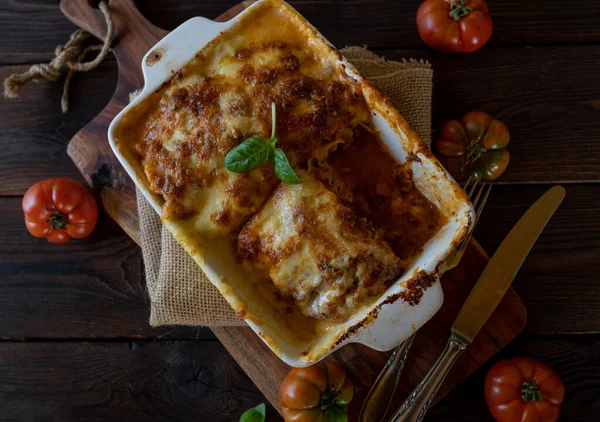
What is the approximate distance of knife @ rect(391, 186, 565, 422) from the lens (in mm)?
2135

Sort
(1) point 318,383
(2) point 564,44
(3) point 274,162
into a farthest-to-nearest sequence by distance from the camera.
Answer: (2) point 564,44 → (1) point 318,383 → (3) point 274,162

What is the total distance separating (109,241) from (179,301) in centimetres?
62

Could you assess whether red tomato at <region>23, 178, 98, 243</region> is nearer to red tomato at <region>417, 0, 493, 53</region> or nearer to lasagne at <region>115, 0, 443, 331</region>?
lasagne at <region>115, 0, 443, 331</region>

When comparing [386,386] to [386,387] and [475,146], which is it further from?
[475,146]

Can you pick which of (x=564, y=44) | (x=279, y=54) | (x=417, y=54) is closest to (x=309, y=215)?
(x=279, y=54)

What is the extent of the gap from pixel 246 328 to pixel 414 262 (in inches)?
33.7

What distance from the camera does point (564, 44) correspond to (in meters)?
2.53

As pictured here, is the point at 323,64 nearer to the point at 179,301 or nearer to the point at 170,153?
the point at 170,153

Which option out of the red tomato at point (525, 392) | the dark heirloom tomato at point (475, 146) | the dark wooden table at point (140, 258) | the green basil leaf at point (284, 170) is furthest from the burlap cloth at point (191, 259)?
the red tomato at point (525, 392)

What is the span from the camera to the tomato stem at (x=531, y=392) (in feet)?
7.30

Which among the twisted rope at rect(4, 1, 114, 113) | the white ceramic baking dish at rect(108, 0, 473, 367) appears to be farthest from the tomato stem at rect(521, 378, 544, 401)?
the twisted rope at rect(4, 1, 114, 113)

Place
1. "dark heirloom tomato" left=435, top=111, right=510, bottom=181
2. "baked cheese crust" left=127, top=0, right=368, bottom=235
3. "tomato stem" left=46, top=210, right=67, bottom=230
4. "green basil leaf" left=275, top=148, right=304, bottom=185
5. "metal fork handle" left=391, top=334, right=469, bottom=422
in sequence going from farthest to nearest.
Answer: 1. "tomato stem" left=46, top=210, right=67, bottom=230
2. "dark heirloom tomato" left=435, top=111, right=510, bottom=181
3. "metal fork handle" left=391, top=334, right=469, bottom=422
4. "baked cheese crust" left=127, top=0, right=368, bottom=235
5. "green basil leaf" left=275, top=148, right=304, bottom=185

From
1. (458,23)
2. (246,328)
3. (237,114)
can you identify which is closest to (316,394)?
(246,328)

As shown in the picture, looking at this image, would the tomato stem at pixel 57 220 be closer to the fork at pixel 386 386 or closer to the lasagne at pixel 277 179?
the lasagne at pixel 277 179
